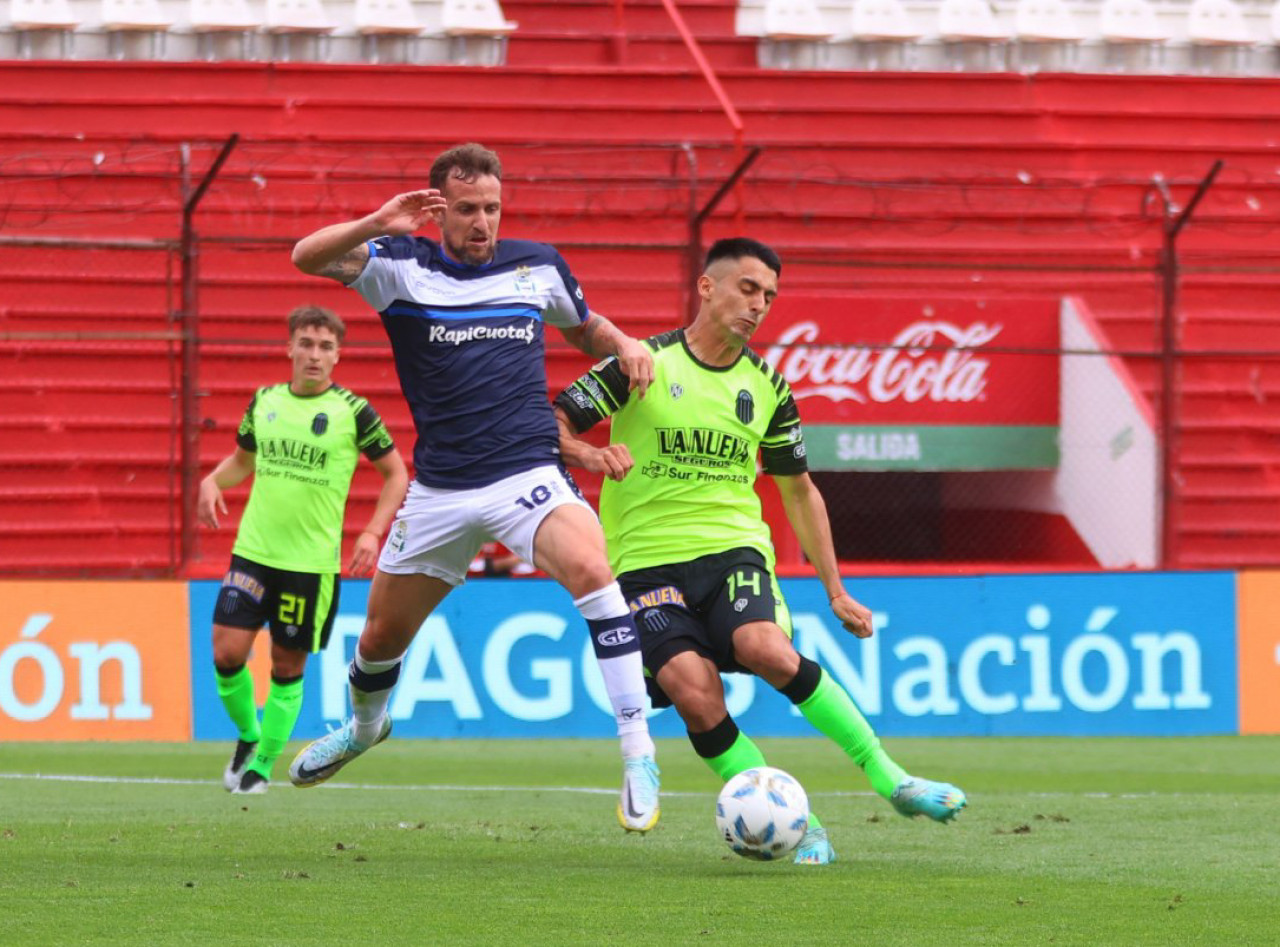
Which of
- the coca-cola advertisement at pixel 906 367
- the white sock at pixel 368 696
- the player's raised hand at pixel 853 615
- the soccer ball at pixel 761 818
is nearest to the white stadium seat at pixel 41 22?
the coca-cola advertisement at pixel 906 367

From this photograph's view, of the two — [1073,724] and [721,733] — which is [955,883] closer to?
[721,733]

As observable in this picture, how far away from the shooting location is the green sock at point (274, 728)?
955 cm

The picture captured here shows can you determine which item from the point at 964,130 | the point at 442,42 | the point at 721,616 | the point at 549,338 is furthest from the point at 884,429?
the point at 721,616

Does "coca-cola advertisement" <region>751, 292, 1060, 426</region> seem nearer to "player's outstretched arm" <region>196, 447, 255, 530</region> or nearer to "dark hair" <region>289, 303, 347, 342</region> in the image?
"player's outstretched arm" <region>196, 447, 255, 530</region>

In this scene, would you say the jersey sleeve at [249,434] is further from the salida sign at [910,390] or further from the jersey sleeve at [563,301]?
the salida sign at [910,390]

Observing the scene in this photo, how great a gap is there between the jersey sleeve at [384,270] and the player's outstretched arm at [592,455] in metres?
0.73

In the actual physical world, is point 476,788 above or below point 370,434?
below

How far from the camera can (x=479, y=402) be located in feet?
22.6

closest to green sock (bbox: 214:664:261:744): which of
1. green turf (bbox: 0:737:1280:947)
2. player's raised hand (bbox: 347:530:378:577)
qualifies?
green turf (bbox: 0:737:1280:947)

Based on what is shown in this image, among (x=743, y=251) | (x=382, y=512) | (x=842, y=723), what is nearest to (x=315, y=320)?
(x=382, y=512)

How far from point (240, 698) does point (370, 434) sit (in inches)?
55.4

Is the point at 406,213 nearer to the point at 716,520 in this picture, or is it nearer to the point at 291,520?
the point at 716,520

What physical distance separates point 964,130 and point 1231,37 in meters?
3.39

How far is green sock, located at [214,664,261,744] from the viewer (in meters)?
9.88
